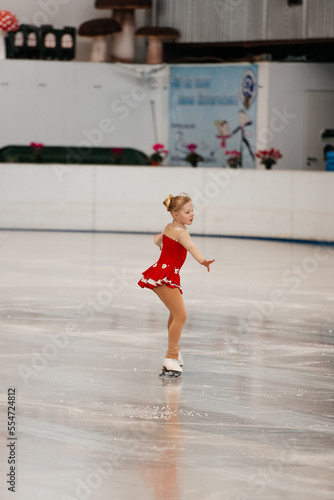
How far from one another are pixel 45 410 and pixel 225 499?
1.62 m

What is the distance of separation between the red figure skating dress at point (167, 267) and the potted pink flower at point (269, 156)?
1173 centimetres

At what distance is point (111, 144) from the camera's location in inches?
869

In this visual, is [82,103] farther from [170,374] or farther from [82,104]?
[170,374]

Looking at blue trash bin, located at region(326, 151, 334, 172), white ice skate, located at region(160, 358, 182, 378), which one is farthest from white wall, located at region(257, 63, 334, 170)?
white ice skate, located at region(160, 358, 182, 378)

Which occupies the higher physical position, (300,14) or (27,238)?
(300,14)

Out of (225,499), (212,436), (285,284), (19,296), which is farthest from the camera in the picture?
(285,284)

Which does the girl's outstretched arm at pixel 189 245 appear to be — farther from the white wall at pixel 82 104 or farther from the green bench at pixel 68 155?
the white wall at pixel 82 104

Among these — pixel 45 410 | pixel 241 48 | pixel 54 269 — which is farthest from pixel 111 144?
pixel 45 410

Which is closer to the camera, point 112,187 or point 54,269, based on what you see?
point 54,269

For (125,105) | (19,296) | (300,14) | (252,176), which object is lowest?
(19,296)

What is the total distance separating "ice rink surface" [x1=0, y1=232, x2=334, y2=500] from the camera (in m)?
3.93

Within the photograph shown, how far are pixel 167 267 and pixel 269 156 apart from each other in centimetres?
1194

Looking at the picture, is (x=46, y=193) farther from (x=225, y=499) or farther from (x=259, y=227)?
(x=225, y=499)

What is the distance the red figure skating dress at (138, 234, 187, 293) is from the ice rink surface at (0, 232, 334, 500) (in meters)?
0.53
